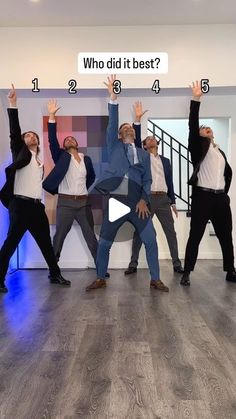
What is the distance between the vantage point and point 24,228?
3578 mm

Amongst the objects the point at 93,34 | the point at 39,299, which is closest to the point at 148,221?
the point at 39,299

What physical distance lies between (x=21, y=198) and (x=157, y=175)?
1.39 metres

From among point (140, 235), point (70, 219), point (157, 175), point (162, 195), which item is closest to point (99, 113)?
point (157, 175)

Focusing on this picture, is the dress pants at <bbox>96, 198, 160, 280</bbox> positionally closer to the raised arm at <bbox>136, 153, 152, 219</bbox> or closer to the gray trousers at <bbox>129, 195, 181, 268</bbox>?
the raised arm at <bbox>136, 153, 152, 219</bbox>

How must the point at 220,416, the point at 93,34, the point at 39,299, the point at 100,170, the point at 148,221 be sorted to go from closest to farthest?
the point at 220,416 → the point at 39,299 → the point at 148,221 → the point at 93,34 → the point at 100,170

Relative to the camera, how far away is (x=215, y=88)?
4.19 metres

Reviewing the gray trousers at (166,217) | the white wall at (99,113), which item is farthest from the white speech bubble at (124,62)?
the gray trousers at (166,217)

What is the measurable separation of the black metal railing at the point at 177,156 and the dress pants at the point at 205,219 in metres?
1.77

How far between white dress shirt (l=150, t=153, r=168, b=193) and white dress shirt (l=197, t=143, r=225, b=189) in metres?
0.60

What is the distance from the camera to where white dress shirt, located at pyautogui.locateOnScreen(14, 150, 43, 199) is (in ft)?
11.9

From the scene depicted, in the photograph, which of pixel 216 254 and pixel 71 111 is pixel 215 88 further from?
pixel 216 254

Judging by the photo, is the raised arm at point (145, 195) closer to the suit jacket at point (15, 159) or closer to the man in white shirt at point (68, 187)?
the man in white shirt at point (68, 187)

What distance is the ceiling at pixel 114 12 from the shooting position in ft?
11.6

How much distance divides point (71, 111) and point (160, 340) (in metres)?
2.93
